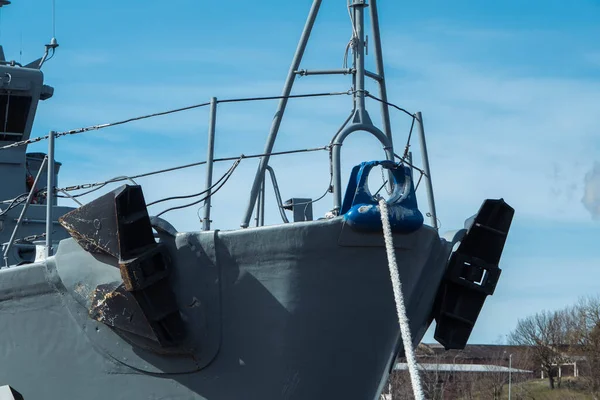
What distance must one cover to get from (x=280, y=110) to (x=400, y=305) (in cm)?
228

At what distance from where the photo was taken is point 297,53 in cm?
911

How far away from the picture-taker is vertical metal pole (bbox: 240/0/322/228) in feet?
28.6

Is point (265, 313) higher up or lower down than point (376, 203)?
lower down

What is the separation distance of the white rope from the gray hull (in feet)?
0.97

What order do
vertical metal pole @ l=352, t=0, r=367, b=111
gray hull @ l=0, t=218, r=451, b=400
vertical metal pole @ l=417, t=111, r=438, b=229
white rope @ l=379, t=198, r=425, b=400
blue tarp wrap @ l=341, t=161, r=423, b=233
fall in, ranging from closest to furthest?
white rope @ l=379, t=198, r=425, b=400
blue tarp wrap @ l=341, t=161, r=423, b=233
gray hull @ l=0, t=218, r=451, b=400
vertical metal pole @ l=352, t=0, r=367, b=111
vertical metal pole @ l=417, t=111, r=438, b=229

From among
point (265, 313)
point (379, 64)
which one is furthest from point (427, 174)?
point (265, 313)

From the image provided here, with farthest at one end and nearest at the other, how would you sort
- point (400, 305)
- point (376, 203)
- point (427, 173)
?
point (427, 173) → point (376, 203) → point (400, 305)

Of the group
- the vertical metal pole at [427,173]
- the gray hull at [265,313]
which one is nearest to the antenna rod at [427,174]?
the vertical metal pole at [427,173]

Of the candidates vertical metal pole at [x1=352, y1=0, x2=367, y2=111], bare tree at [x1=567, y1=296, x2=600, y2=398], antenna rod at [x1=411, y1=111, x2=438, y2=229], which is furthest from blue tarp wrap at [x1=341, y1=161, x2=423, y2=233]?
bare tree at [x1=567, y1=296, x2=600, y2=398]

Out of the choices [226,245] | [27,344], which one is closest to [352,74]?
[226,245]

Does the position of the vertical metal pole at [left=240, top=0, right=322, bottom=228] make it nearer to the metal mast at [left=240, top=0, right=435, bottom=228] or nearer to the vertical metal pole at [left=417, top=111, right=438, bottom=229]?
the metal mast at [left=240, top=0, right=435, bottom=228]

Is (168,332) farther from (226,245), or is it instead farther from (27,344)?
(27,344)

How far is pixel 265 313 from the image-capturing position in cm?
820

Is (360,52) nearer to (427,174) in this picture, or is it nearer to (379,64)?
(379,64)
